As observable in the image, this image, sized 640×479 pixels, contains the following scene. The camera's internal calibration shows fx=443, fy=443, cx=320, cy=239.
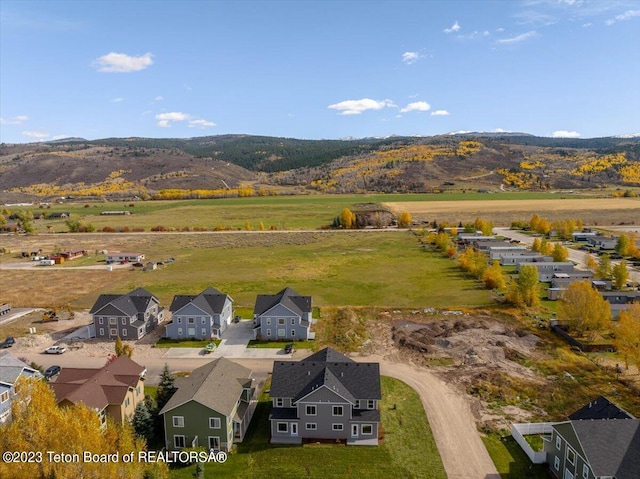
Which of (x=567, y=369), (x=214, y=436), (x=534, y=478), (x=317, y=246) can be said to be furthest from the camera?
(x=317, y=246)

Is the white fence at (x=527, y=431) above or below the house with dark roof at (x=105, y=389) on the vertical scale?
below

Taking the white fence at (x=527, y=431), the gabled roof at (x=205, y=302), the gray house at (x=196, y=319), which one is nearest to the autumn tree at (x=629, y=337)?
the white fence at (x=527, y=431)

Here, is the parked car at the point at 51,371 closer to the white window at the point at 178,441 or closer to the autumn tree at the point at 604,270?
the white window at the point at 178,441

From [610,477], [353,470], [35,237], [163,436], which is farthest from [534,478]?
[35,237]

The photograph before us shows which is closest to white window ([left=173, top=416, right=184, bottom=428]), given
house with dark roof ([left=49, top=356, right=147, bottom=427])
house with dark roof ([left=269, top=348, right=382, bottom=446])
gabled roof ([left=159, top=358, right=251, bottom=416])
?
gabled roof ([left=159, top=358, right=251, bottom=416])

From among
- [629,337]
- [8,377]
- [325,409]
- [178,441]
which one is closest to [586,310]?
[629,337]

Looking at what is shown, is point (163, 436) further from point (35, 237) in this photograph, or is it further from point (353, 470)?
point (35, 237)

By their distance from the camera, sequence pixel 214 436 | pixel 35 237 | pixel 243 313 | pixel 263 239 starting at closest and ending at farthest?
pixel 214 436 → pixel 243 313 → pixel 263 239 → pixel 35 237
